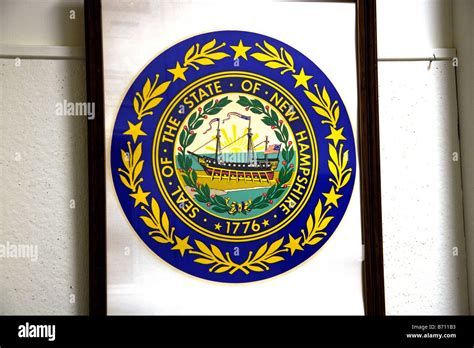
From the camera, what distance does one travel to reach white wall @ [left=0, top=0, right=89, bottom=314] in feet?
4.05

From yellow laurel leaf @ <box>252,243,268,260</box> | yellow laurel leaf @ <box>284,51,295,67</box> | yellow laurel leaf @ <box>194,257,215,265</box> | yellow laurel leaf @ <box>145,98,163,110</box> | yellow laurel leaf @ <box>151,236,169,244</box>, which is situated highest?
yellow laurel leaf @ <box>284,51,295,67</box>

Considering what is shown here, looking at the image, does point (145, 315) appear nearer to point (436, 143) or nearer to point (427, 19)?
point (436, 143)

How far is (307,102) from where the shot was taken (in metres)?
1.27

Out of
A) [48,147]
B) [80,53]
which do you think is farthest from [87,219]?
[80,53]

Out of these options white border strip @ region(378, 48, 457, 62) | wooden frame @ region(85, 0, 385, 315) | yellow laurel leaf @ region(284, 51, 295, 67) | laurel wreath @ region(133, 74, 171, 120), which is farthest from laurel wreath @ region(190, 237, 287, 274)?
white border strip @ region(378, 48, 457, 62)

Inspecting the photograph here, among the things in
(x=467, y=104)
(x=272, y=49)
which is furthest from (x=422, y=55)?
(x=272, y=49)

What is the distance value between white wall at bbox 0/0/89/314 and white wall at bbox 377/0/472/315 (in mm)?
724

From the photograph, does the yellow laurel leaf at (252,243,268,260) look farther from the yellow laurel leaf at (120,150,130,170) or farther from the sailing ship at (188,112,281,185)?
the yellow laurel leaf at (120,150,130,170)

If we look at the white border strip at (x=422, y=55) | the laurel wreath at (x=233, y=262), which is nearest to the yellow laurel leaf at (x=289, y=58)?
the white border strip at (x=422, y=55)

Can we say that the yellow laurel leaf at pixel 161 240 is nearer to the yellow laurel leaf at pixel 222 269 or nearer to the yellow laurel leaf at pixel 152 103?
the yellow laurel leaf at pixel 222 269

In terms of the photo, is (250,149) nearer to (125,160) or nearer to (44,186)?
(125,160)

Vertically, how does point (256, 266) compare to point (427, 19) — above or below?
below

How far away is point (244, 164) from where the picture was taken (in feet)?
4.10
